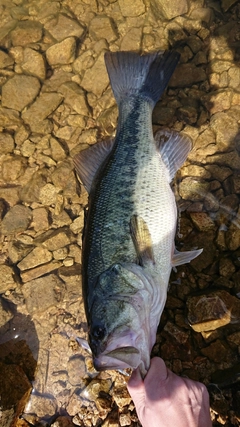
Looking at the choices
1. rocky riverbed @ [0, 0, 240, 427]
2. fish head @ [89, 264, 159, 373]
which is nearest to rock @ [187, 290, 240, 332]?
rocky riverbed @ [0, 0, 240, 427]

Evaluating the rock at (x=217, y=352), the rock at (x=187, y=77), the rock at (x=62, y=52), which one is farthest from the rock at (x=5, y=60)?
the rock at (x=217, y=352)

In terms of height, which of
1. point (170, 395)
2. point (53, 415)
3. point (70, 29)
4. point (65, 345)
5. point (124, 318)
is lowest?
point (53, 415)

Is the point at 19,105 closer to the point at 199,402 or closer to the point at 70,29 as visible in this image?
the point at 70,29

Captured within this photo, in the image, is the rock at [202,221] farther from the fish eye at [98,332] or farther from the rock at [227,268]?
the fish eye at [98,332]

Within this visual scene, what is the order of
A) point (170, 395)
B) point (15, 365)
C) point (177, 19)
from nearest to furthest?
point (170, 395) < point (15, 365) < point (177, 19)

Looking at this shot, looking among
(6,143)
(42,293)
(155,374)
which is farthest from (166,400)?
(6,143)

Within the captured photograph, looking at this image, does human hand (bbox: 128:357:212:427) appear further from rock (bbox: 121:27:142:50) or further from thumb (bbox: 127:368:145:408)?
rock (bbox: 121:27:142:50)

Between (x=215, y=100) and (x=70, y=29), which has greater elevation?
(x=70, y=29)

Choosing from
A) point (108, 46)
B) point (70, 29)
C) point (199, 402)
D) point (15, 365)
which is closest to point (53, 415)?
point (15, 365)
